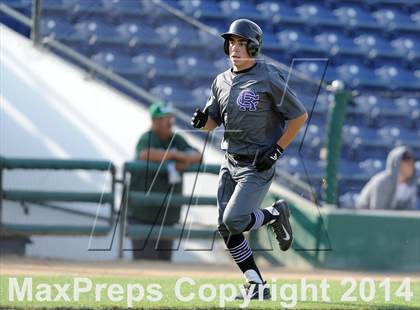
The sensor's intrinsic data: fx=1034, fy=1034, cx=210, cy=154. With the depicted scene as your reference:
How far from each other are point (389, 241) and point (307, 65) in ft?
12.0

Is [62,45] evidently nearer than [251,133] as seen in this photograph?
No

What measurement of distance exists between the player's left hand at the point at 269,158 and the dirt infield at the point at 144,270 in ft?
7.61

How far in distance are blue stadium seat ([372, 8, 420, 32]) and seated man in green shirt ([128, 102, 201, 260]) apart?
16.0 feet

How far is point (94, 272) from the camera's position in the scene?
321 inches

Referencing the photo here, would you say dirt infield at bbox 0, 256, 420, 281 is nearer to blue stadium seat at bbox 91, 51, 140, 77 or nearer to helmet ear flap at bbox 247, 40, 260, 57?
blue stadium seat at bbox 91, 51, 140, 77

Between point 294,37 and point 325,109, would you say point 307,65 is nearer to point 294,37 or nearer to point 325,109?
point 294,37

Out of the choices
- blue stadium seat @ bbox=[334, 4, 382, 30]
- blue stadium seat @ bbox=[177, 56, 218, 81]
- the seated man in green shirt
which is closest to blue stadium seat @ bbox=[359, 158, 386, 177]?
blue stadium seat @ bbox=[177, 56, 218, 81]

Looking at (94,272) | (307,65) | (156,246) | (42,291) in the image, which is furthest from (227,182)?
(307,65)

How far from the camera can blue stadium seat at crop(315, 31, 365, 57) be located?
12867 millimetres

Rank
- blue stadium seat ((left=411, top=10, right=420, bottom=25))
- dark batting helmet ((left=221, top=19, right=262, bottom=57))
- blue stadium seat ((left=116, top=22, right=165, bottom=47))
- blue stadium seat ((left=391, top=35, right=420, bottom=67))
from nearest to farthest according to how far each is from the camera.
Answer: dark batting helmet ((left=221, top=19, right=262, bottom=57)), blue stadium seat ((left=116, top=22, right=165, bottom=47)), blue stadium seat ((left=391, top=35, right=420, bottom=67)), blue stadium seat ((left=411, top=10, right=420, bottom=25))

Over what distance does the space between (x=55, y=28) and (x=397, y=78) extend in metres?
4.66

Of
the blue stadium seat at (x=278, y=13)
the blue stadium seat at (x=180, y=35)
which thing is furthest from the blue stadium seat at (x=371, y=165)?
the blue stadium seat at (x=278, y=13)

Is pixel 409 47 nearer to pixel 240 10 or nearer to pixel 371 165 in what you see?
pixel 240 10

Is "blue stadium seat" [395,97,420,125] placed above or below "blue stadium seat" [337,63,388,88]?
below
